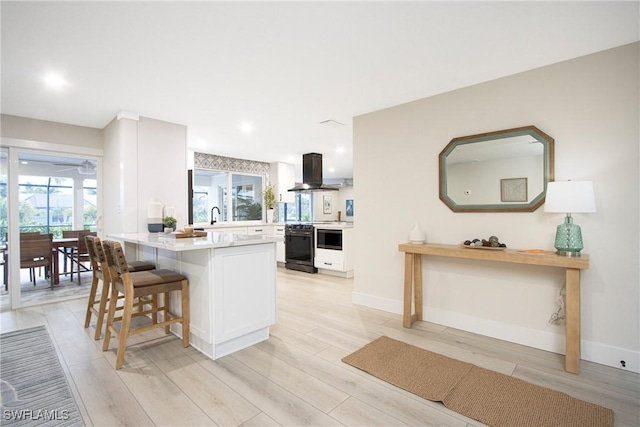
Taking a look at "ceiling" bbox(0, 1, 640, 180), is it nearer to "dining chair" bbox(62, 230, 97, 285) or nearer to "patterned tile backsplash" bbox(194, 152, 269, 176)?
"dining chair" bbox(62, 230, 97, 285)

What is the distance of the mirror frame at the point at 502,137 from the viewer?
2.53 m

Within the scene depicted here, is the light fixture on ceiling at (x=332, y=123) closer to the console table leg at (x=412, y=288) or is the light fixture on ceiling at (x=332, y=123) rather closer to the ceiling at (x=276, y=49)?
the ceiling at (x=276, y=49)

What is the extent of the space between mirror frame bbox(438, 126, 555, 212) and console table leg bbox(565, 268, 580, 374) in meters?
0.64

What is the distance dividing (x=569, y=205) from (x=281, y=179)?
19.1 feet

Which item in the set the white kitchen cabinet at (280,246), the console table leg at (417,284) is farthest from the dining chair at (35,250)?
the console table leg at (417,284)

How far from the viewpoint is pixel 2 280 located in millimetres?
3928

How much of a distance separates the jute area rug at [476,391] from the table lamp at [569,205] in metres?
1.02

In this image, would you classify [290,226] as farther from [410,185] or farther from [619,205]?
[619,205]

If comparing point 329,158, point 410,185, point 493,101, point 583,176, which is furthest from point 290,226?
point 583,176

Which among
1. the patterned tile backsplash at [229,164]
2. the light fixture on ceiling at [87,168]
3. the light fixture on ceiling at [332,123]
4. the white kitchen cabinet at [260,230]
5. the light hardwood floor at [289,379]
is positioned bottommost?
the light hardwood floor at [289,379]

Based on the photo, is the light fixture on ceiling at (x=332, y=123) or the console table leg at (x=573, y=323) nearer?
the console table leg at (x=573, y=323)

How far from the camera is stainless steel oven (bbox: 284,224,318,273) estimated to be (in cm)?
574

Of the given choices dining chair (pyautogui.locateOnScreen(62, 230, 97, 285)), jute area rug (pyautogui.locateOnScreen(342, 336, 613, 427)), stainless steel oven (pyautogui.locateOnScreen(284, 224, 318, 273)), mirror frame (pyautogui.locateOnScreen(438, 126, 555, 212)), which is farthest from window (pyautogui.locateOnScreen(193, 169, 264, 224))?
jute area rug (pyautogui.locateOnScreen(342, 336, 613, 427))

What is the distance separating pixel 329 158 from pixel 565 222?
4.97m
